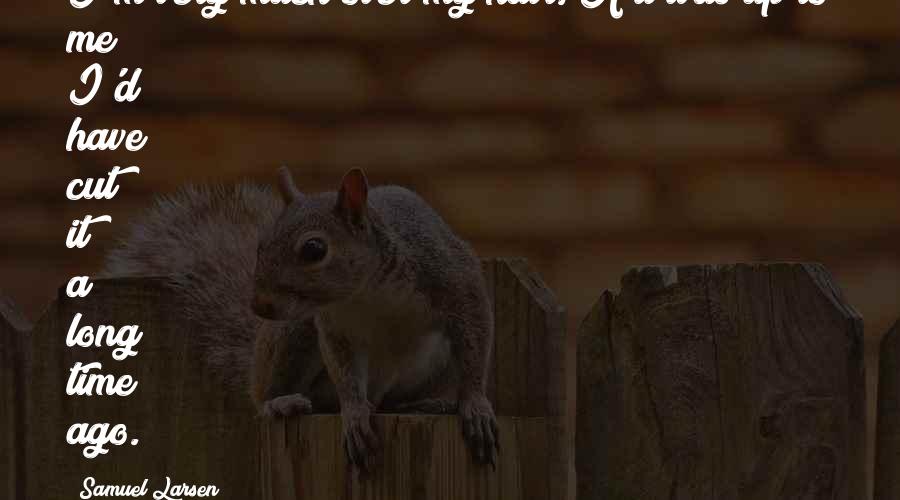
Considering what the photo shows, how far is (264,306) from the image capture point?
178 centimetres

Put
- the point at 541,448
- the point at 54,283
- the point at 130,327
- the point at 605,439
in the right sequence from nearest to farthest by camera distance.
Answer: the point at 541,448 → the point at 605,439 → the point at 130,327 → the point at 54,283

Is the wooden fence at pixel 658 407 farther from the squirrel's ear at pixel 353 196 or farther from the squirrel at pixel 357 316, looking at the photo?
the squirrel's ear at pixel 353 196

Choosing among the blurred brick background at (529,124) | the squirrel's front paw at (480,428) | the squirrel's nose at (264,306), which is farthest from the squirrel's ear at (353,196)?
the blurred brick background at (529,124)

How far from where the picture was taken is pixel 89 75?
9.59 ft

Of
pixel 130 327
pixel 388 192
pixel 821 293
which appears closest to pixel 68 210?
pixel 130 327

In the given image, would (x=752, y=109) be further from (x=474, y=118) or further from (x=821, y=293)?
(x=821, y=293)

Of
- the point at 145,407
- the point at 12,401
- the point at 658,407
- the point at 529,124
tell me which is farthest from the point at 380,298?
the point at 529,124

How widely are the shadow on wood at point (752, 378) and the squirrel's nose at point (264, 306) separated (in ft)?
1.54

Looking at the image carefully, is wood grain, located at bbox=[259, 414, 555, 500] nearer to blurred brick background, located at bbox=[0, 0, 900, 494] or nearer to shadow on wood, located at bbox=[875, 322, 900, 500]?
shadow on wood, located at bbox=[875, 322, 900, 500]

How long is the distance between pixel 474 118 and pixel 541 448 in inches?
45.2

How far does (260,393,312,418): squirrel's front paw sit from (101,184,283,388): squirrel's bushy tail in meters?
0.19

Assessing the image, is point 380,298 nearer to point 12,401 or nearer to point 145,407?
point 145,407

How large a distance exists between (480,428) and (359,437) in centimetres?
15

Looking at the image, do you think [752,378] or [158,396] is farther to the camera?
[158,396]
